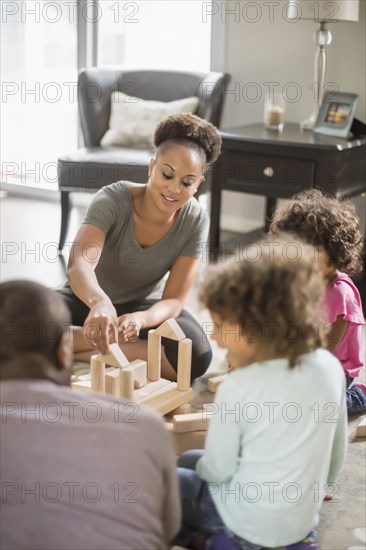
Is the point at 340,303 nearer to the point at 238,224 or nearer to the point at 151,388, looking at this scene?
the point at 151,388

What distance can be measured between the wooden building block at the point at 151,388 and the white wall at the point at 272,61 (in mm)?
1808

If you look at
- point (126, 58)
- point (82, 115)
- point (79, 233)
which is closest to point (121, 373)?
point (79, 233)

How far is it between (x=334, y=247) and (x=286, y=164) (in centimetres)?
120

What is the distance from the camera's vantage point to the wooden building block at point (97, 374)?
6.18ft

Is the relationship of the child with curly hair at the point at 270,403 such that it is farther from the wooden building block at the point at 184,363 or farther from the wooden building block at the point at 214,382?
the wooden building block at the point at 214,382

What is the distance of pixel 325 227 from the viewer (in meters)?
1.92

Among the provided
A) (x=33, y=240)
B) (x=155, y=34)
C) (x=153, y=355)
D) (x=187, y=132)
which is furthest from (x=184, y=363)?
(x=155, y=34)

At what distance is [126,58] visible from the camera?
443 cm

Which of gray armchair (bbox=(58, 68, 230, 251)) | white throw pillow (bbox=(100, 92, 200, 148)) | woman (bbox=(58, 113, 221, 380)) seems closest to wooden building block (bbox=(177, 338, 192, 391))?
woman (bbox=(58, 113, 221, 380))

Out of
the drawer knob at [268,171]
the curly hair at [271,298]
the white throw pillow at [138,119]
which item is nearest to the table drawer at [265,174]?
the drawer knob at [268,171]

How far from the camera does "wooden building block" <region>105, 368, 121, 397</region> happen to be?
72.7 inches

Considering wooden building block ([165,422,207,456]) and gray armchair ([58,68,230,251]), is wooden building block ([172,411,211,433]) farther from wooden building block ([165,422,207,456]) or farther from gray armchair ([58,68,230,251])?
gray armchair ([58,68,230,251])

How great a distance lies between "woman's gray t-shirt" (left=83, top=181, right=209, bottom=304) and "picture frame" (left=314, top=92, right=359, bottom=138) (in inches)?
42.7

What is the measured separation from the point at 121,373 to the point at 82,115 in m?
2.18
